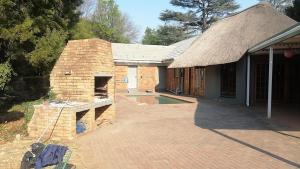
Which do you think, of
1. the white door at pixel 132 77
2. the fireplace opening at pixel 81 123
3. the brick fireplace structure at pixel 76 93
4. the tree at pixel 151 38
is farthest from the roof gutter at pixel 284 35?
the tree at pixel 151 38

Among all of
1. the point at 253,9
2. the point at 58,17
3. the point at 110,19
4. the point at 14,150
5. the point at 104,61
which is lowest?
the point at 14,150

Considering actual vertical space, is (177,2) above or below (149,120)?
above

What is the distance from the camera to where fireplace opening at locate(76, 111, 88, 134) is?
31.7 ft

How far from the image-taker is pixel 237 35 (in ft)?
61.4

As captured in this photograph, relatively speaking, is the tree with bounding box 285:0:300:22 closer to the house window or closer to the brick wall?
the house window

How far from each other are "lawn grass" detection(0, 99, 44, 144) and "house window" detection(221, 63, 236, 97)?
11009mm

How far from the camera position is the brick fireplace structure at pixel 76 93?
9070mm

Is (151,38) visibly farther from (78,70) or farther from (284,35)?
(284,35)

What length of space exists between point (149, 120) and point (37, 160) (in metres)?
6.01

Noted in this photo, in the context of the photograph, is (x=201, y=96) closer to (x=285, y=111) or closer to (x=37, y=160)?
(x=285, y=111)

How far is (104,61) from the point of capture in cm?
1116

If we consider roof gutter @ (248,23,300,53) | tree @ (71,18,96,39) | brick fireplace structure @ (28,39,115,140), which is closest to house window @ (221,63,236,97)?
roof gutter @ (248,23,300,53)

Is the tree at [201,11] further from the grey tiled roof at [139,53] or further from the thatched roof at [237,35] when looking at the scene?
the thatched roof at [237,35]

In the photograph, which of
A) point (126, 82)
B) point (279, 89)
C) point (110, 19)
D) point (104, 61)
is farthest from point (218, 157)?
point (110, 19)
